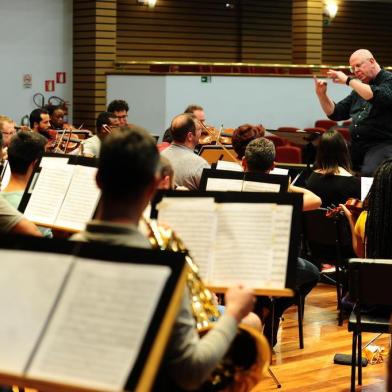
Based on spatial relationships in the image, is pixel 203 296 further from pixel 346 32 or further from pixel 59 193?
pixel 346 32

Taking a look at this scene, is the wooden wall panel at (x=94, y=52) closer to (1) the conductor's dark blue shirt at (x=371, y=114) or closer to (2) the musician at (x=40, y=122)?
(2) the musician at (x=40, y=122)

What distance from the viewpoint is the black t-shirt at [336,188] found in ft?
21.8

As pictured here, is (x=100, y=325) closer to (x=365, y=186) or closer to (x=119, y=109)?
(x=365, y=186)

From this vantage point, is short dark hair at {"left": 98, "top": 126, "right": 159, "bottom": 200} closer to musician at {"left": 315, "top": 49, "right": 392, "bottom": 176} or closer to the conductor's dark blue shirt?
musician at {"left": 315, "top": 49, "right": 392, "bottom": 176}

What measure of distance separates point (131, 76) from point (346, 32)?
8647mm

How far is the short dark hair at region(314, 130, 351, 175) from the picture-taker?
22.0 feet

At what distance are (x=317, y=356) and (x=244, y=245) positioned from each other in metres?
2.68

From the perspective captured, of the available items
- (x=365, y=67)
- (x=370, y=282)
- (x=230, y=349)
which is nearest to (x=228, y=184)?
(x=370, y=282)

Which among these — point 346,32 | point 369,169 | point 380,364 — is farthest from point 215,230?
point 346,32

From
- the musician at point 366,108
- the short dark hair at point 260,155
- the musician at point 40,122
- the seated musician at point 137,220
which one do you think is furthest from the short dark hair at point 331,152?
the seated musician at point 137,220

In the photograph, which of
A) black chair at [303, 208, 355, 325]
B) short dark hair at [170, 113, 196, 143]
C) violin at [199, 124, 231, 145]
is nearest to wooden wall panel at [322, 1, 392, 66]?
violin at [199, 124, 231, 145]

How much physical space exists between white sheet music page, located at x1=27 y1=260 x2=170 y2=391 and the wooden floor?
286cm

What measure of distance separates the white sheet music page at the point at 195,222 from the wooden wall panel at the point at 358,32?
1846cm

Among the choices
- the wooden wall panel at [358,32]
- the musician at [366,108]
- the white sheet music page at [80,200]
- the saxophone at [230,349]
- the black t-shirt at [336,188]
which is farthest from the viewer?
the wooden wall panel at [358,32]
